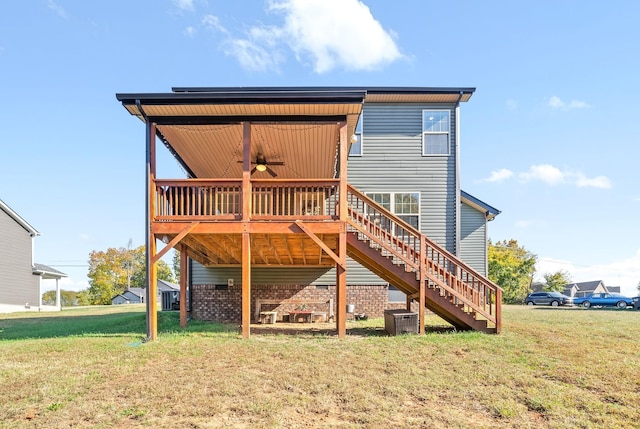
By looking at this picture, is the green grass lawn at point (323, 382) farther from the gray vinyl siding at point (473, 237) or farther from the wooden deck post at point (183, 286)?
the gray vinyl siding at point (473, 237)

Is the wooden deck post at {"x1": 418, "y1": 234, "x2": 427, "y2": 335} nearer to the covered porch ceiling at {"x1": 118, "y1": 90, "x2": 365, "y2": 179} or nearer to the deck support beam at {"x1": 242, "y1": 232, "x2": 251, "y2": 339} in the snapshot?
the covered porch ceiling at {"x1": 118, "y1": 90, "x2": 365, "y2": 179}

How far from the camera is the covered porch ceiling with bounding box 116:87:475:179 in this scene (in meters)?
8.59

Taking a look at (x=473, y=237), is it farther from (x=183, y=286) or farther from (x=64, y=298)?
(x=64, y=298)

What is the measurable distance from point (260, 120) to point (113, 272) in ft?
178

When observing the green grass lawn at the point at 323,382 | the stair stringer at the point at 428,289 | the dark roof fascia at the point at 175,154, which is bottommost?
the green grass lawn at the point at 323,382

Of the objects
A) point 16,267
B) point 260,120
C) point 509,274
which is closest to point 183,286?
point 260,120

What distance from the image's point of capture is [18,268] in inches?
1011

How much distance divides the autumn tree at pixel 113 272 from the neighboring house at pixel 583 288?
178ft

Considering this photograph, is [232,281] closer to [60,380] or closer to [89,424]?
[60,380]

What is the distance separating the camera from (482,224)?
49.2ft

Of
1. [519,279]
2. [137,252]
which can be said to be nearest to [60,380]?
[519,279]

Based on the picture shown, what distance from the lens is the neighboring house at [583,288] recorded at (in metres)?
45.5

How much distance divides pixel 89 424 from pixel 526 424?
4967 mm

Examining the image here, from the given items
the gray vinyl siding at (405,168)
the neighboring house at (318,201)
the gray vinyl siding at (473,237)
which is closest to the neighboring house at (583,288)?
the gray vinyl siding at (473,237)
